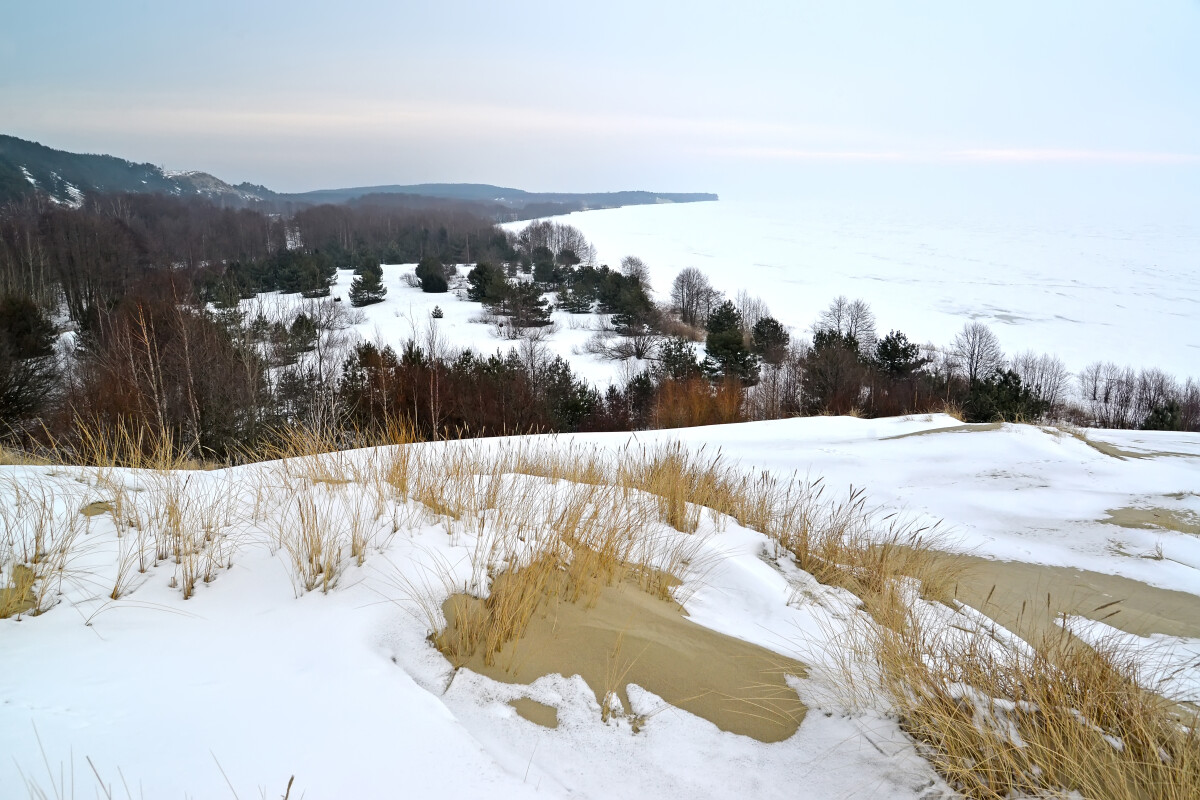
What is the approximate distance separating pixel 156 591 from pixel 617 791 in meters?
2.38

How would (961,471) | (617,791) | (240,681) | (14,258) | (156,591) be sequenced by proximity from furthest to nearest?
(14,258), (961,471), (156,591), (240,681), (617,791)

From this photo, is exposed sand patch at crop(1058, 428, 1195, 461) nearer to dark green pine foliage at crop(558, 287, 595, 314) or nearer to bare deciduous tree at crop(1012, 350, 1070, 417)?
bare deciduous tree at crop(1012, 350, 1070, 417)

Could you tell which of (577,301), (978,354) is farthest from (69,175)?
(978,354)

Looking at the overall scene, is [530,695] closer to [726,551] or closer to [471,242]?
[726,551]

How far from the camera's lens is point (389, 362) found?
2314 centimetres

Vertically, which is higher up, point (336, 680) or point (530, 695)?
point (336, 680)

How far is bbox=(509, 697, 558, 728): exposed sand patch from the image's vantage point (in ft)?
7.72

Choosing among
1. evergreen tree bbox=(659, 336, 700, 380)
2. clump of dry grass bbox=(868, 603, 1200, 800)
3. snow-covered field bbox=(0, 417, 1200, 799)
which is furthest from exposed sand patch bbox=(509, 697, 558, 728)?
evergreen tree bbox=(659, 336, 700, 380)

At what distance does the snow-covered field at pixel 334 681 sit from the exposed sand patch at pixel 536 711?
0.11ft

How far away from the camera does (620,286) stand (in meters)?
54.4

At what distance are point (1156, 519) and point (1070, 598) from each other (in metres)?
3.12

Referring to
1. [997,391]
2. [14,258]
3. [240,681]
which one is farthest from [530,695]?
[14,258]

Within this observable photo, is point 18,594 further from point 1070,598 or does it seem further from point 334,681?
point 1070,598

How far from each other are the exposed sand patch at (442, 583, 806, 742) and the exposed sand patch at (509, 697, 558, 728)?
114 millimetres
